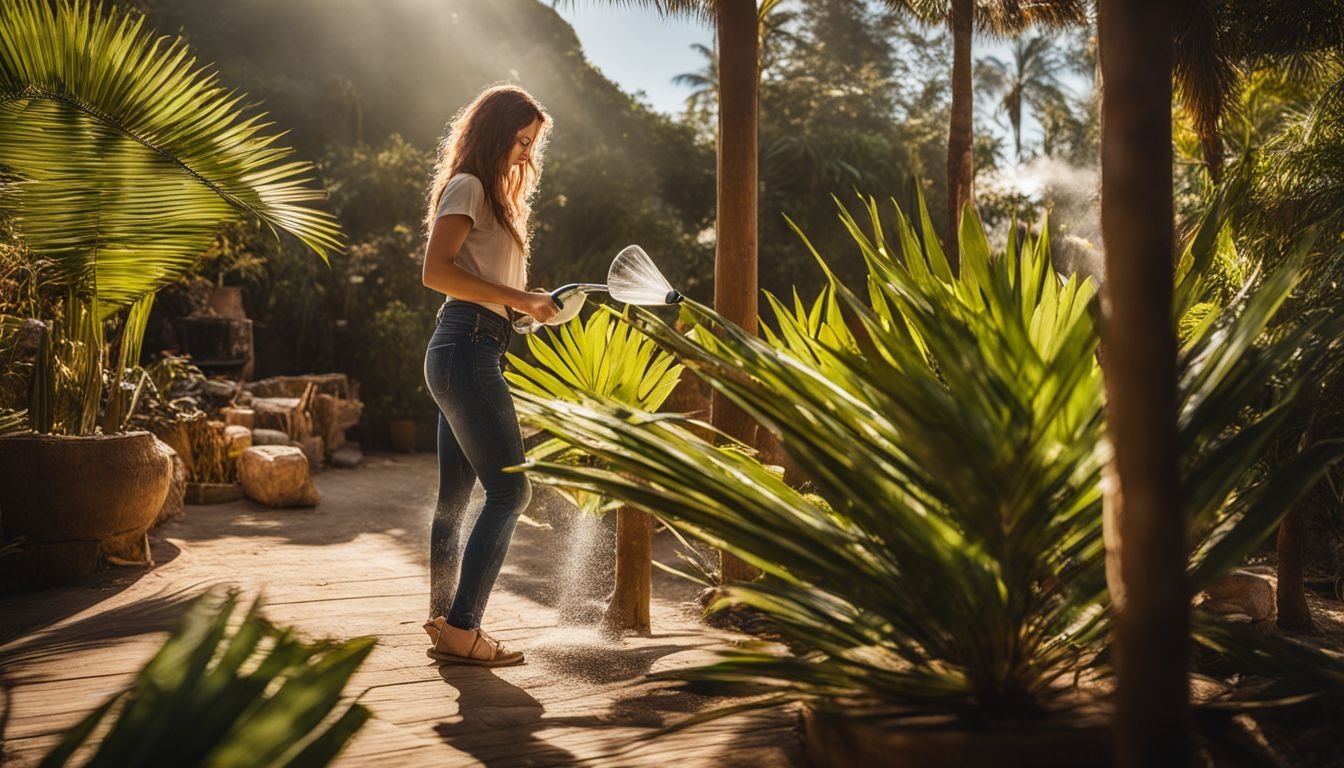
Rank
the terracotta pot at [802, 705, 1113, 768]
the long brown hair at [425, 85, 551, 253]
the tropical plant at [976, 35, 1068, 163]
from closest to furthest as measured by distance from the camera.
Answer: the terracotta pot at [802, 705, 1113, 768], the long brown hair at [425, 85, 551, 253], the tropical plant at [976, 35, 1068, 163]

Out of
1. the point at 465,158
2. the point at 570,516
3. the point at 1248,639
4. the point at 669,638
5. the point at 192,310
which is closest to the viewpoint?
the point at 1248,639

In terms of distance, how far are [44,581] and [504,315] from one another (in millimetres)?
2691

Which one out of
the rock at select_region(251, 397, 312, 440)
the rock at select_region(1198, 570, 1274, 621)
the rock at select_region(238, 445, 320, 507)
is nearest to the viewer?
the rock at select_region(1198, 570, 1274, 621)

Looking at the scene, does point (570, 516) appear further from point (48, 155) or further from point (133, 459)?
point (48, 155)

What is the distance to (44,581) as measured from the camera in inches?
170

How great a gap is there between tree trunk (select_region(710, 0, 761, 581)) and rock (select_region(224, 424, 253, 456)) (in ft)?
18.0

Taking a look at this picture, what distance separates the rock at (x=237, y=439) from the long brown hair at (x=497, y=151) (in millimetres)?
5849

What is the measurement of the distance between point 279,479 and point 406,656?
4.97m

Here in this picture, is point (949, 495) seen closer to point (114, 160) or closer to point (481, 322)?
point (481, 322)

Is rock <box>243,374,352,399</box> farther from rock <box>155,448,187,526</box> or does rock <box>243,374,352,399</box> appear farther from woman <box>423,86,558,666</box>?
woman <box>423,86,558,666</box>

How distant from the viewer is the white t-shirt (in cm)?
302

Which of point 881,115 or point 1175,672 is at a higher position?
point 881,115

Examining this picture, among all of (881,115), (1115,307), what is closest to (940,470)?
(1115,307)

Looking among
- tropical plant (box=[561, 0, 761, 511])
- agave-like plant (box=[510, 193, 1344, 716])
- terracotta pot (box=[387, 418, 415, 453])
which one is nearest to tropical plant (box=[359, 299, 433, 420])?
terracotta pot (box=[387, 418, 415, 453])
